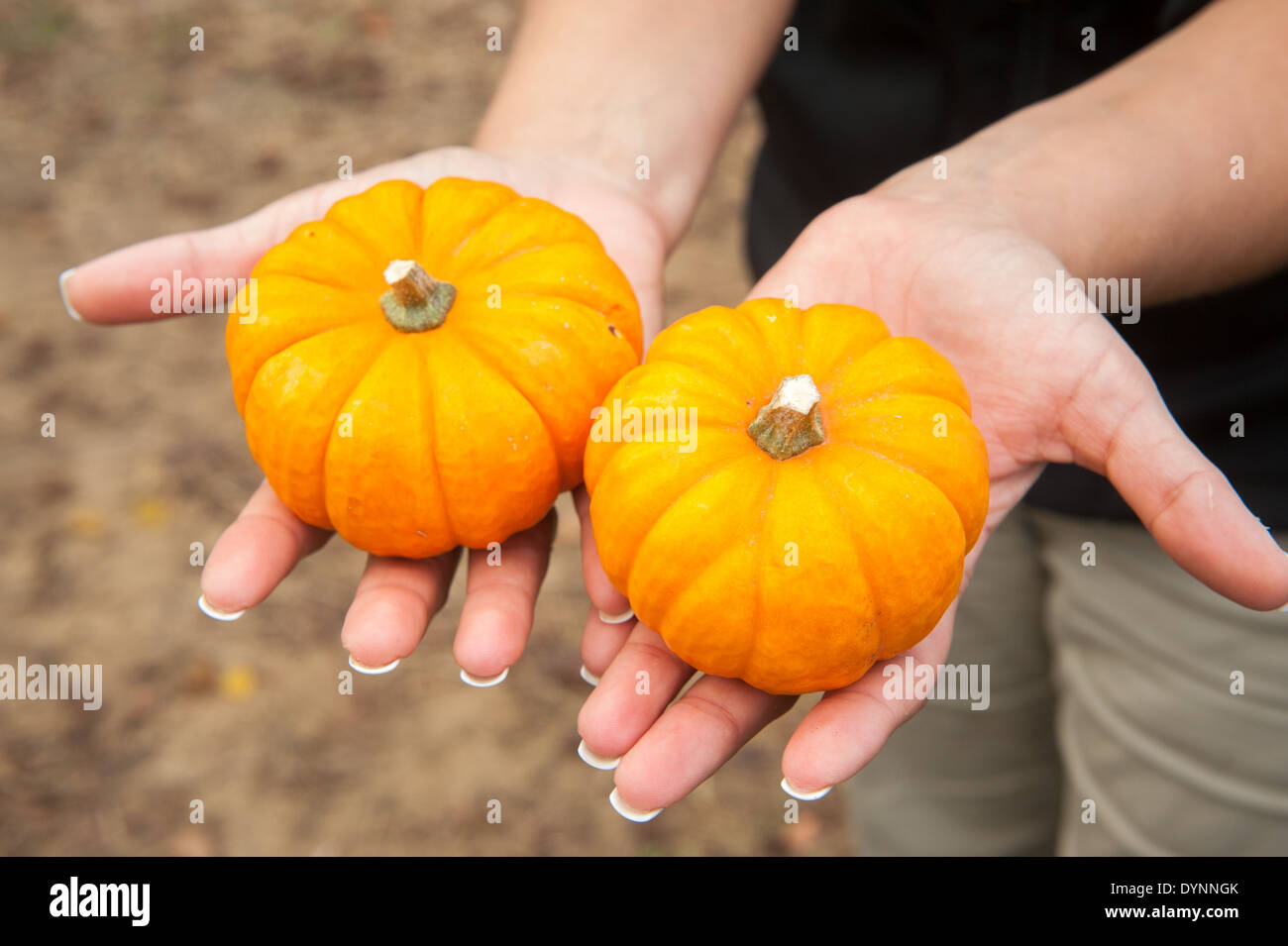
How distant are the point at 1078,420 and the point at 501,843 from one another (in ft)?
A: 11.6

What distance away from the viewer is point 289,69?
894cm

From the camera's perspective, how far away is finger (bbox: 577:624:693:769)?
8.83 feet

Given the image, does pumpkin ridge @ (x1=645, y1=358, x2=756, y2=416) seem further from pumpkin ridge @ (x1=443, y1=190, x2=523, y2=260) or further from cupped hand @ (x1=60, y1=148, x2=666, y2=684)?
pumpkin ridge @ (x1=443, y1=190, x2=523, y2=260)

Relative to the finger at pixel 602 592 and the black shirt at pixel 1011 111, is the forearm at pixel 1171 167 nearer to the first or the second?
the black shirt at pixel 1011 111

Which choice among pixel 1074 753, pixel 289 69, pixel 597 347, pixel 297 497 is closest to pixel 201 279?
pixel 297 497

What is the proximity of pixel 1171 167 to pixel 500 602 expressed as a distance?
2.39 meters

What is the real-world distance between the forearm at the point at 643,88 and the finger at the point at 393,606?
5.41 feet

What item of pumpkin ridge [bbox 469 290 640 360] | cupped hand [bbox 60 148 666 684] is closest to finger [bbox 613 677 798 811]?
cupped hand [bbox 60 148 666 684]

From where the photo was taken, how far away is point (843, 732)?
264 centimetres

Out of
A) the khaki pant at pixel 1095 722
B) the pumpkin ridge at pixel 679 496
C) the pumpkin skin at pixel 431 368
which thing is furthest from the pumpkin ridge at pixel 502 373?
the khaki pant at pixel 1095 722

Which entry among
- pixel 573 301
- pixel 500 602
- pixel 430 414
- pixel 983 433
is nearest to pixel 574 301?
pixel 573 301

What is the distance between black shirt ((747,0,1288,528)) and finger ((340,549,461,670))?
6.55ft

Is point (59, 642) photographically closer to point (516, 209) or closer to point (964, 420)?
point (516, 209)

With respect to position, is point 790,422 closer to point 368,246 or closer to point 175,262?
point 368,246
